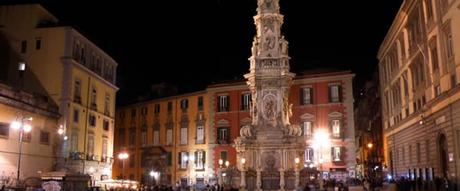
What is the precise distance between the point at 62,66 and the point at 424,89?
33.4m

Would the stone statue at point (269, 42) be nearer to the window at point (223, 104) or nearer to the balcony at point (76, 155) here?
the window at point (223, 104)

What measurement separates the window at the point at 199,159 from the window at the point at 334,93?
18.3m

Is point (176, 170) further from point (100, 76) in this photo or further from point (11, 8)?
point (11, 8)

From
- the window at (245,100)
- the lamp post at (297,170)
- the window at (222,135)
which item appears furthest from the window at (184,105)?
the lamp post at (297,170)

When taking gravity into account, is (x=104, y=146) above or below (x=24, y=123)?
below

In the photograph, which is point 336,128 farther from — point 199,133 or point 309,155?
point 199,133

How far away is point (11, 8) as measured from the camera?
53.1 metres

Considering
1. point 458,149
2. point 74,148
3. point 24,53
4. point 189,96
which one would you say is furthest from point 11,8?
point 458,149

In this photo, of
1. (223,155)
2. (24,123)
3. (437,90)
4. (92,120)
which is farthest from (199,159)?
(437,90)

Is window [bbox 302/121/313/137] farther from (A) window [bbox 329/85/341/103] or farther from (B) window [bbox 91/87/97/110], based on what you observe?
(B) window [bbox 91/87/97/110]

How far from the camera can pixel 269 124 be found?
4744 cm

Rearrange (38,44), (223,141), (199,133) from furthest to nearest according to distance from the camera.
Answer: (199,133)
(223,141)
(38,44)

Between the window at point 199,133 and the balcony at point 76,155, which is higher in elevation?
the window at point 199,133

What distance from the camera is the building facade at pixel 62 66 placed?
168 feet
